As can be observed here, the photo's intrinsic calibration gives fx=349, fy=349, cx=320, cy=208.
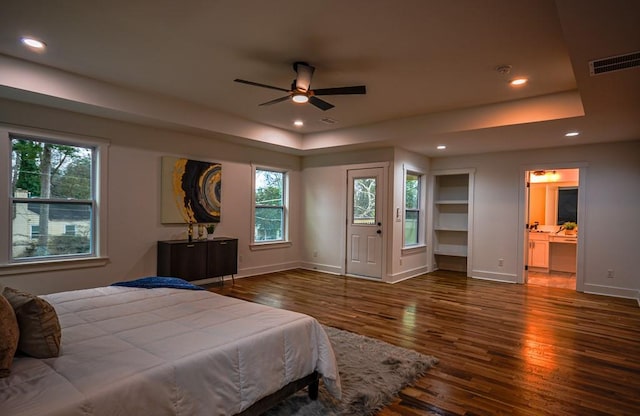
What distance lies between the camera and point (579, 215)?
579 centimetres

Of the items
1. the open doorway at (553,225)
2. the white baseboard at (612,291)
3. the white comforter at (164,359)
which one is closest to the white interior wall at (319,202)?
the white baseboard at (612,291)

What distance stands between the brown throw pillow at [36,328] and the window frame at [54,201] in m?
3.02

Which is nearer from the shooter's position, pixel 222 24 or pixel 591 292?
pixel 222 24

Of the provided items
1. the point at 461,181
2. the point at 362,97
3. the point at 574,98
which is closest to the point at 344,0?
the point at 362,97

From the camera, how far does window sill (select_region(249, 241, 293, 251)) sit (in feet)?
22.0

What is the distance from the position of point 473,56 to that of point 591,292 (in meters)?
4.69

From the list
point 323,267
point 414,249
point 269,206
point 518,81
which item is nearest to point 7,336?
point 518,81

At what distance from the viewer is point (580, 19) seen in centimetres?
216

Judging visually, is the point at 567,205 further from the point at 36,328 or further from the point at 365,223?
the point at 36,328

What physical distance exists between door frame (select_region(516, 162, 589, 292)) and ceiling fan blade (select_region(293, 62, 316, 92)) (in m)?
4.69

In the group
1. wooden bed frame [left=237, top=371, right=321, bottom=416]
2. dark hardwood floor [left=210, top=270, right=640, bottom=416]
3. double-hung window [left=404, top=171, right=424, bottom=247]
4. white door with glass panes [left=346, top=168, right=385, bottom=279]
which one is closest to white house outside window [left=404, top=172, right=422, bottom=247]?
double-hung window [left=404, top=171, right=424, bottom=247]

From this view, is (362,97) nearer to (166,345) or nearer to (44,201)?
(166,345)

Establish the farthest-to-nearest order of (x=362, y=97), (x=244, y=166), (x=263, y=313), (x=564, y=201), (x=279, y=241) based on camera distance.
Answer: (x=564, y=201) → (x=279, y=241) → (x=244, y=166) → (x=362, y=97) → (x=263, y=313)

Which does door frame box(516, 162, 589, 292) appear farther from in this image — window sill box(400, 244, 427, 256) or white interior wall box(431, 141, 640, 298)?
window sill box(400, 244, 427, 256)
